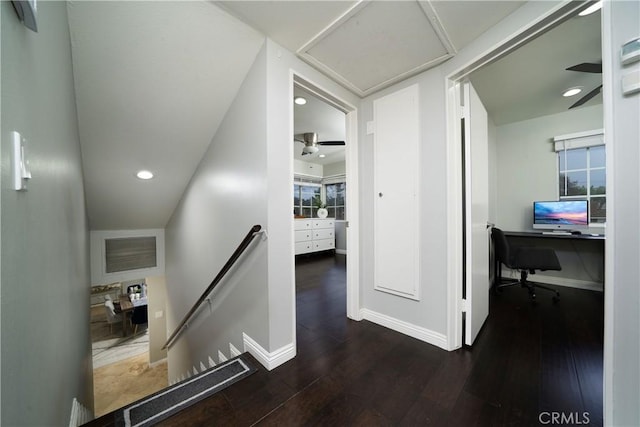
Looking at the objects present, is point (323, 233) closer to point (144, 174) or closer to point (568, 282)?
point (144, 174)

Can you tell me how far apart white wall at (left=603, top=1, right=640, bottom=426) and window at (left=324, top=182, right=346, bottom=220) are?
17.3 feet

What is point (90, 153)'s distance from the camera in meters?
2.03

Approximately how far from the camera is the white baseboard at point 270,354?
5.00 feet

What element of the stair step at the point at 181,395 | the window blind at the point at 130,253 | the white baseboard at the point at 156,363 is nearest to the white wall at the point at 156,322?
the white baseboard at the point at 156,363

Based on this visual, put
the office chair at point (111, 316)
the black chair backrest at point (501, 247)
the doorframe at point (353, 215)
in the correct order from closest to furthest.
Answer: the doorframe at point (353, 215) < the black chair backrest at point (501, 247) < the office chair at point (111, 316)

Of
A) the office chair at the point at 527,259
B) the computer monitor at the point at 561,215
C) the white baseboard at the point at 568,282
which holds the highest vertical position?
the computer monitor at the point at 561,215

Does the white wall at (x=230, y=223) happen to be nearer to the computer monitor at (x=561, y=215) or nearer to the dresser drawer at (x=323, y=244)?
the dresser drawer at (x=323, y=244)

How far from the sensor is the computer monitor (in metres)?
3.00

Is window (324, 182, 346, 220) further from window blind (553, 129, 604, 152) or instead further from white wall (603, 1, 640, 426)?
white wall (603, 1, 640, 426)

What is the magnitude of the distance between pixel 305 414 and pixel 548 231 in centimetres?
407

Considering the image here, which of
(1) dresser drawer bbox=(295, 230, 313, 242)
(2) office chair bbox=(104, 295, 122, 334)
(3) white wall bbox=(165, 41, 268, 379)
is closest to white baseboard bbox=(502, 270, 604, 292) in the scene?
(1) dresser drawer bbox=(295, 230, 313, 242)

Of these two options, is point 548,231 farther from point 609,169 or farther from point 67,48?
point 67,48

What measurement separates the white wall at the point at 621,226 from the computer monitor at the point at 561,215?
121 inches

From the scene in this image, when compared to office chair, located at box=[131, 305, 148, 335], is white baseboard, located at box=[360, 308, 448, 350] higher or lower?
higher
